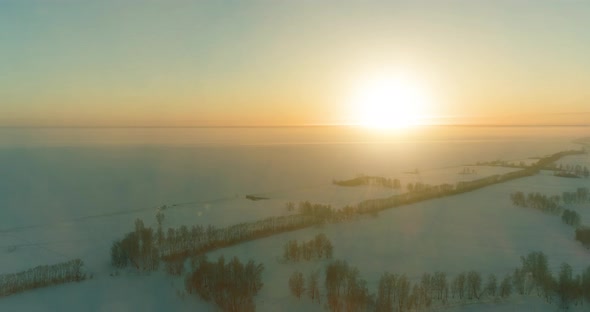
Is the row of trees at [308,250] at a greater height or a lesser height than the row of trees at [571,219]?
lesser

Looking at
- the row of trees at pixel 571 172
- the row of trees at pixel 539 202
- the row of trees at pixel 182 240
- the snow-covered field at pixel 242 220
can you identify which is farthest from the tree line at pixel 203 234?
the row of trees at pixel 571 172

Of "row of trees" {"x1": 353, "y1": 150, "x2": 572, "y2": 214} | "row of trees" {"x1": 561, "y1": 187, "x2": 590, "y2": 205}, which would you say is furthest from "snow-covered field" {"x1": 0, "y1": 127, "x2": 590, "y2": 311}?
"row of trees" {"x1": 561, "y1": 187, "x2": 590, "y2": 205}

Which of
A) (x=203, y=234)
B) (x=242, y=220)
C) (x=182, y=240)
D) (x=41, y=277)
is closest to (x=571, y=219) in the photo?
(x=242, y=220)

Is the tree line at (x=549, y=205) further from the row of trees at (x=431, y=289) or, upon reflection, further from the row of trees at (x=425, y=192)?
the row of trees at (x=431, y=289)

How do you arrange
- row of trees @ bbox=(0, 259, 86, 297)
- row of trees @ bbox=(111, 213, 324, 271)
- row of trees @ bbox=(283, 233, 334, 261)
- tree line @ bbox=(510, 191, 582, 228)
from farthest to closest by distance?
tree line @ bbox=(510, 191, 582, 228), row of trees @ bbox=(283, 233, 334, 261), row of trees @ bbox=(111, 213, 324, 271), row of trees @ bbox=(0, 259, 86, 297)

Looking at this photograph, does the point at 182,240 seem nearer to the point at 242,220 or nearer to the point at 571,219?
the point at 242,220

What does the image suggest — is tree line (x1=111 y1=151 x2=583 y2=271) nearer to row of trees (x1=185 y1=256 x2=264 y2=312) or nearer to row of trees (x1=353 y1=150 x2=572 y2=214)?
row of trees (x1=353 y1=150 x2=572 y2=214)

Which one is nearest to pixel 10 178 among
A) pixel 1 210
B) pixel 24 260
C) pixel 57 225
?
pixel 1 210
